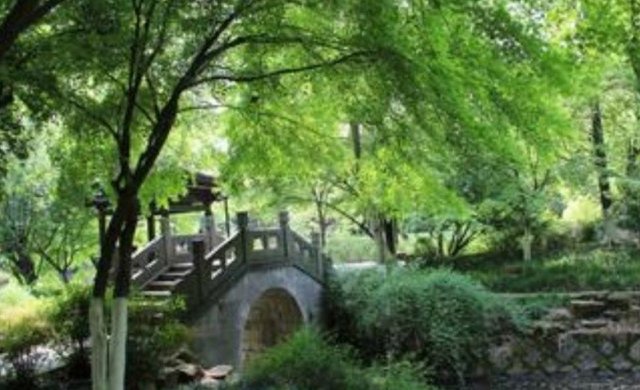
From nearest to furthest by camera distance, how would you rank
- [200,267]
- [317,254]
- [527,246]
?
[200,267] < [317,254] < [527,246]

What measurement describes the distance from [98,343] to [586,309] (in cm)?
1358

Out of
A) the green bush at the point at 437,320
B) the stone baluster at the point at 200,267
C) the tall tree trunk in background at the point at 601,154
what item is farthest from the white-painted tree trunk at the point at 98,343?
the tall tree trunk in background at the point at 601,154

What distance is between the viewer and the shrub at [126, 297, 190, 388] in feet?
36.8

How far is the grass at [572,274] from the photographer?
835 inches

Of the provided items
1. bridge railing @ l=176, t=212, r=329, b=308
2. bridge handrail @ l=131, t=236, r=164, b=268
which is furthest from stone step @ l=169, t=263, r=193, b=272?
bridge railing @ l=176, t=212, r=329, b=308

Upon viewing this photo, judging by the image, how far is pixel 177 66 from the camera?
28.9 feet

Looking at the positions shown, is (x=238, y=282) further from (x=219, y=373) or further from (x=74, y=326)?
(x=74, y=326)

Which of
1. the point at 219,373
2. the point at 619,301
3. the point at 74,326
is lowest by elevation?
the point at 219,373

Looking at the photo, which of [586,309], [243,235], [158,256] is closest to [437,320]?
[243,235]

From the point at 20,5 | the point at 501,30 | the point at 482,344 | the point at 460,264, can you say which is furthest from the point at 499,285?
the point at 20,5

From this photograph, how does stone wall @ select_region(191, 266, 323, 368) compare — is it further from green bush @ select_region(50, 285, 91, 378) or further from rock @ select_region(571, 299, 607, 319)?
rock @ select_region(571, 299, 607, 319)

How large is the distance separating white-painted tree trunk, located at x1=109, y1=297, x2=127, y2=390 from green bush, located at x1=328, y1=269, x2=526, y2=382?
838cm

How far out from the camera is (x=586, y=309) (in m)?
18.4

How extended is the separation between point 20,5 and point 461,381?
12.4 metres
